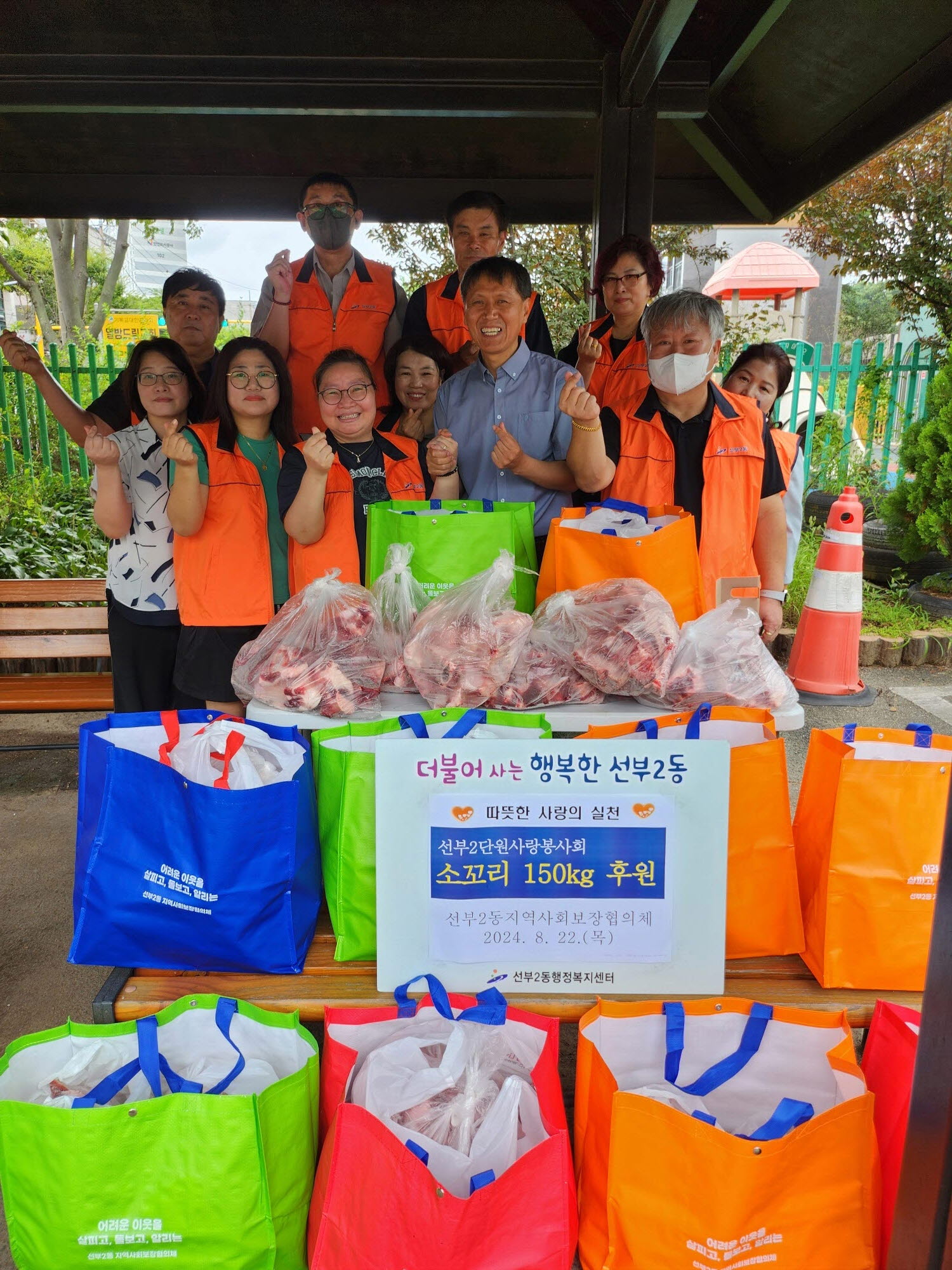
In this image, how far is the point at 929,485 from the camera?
656 centimetres

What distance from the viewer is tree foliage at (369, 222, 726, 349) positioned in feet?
32.4

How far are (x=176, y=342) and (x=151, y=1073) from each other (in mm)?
2589

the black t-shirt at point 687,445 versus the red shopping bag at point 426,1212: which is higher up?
the black t-shirt at point 687,445

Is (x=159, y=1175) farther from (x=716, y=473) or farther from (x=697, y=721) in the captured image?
(x=716, y=473)

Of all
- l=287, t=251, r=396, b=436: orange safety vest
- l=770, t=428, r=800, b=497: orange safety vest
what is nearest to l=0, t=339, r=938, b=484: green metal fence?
l=770, t=428, r=800, b=497: orange safety vest

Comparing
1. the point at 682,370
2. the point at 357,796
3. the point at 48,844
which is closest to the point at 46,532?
the point at 48,844

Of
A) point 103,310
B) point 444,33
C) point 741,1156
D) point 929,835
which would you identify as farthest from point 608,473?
point 103,310

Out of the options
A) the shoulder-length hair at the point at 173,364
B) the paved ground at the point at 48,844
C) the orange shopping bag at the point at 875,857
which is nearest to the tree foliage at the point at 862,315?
the paved ground at the point at 48,844

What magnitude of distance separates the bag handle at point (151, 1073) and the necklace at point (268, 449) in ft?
5.68

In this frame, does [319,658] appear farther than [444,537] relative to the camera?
No

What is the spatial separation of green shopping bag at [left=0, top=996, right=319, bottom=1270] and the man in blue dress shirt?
1828mm

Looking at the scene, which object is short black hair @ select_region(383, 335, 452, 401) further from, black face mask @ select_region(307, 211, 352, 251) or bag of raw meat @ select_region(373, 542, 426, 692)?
bag of raw meat @ select_region(373, 542, 426, 692)

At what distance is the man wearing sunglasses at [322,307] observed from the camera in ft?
11.3

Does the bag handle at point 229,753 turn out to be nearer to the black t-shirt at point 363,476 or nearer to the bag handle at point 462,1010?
the bag handle at point 462,1010
